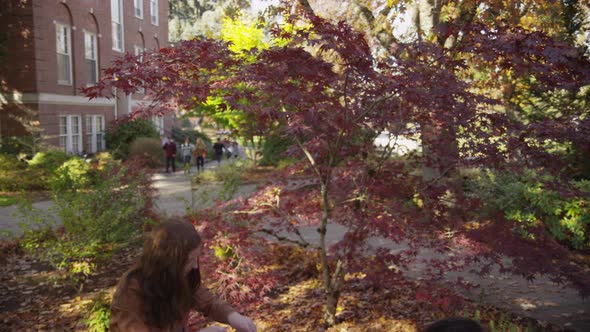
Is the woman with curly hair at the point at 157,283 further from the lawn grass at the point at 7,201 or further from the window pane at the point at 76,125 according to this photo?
the window pane at the point at 76,125

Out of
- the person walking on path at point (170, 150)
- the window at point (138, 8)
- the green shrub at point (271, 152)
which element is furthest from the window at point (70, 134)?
the window at point (138, 8)

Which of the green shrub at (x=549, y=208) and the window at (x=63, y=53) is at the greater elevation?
the window at (x=63, y=53)

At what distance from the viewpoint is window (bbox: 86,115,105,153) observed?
71.8 feet

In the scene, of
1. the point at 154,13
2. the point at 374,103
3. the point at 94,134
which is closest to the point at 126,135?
the point at 94,134

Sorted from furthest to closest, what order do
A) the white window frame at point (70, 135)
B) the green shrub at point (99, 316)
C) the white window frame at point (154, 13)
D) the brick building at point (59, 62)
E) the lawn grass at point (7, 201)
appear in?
the white window frame at point (154, 13)
the white window frame at point (70, 135)
the brick building at point (59, 62)
the lawn grass at point (7, 201)
the green shrub at point (99, 316)

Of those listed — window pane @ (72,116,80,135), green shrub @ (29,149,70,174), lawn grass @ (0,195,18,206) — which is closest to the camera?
lawn grass @ (0,195,18,206)

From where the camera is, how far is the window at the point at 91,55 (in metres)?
21.3

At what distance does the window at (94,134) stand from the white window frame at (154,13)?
835cm

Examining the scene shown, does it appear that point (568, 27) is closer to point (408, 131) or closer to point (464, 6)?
point (464, 6)

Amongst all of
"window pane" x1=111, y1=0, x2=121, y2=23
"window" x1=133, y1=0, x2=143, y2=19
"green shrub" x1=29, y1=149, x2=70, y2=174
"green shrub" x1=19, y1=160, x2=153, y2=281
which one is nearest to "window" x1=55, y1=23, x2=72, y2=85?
"green shrub" x1=29, y1=149, x2=70, y2=174

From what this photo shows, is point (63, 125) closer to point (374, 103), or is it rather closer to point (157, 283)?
point (374, 103)

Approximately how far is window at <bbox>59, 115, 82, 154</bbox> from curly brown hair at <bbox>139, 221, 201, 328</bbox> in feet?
63.7

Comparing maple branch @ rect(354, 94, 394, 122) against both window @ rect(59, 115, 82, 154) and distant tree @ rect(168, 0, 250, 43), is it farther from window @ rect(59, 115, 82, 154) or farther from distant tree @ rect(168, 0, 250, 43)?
distant tree @ rect(168, 0, 250, 43)

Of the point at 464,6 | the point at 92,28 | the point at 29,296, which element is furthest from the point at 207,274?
the point at 92,28
